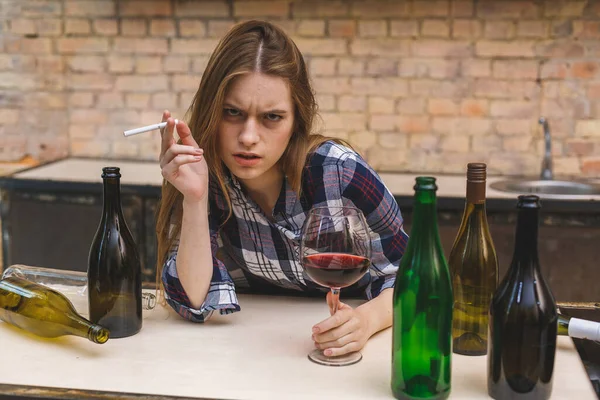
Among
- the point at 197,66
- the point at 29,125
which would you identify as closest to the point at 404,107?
the point at 197,66

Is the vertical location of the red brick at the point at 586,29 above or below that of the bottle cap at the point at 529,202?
above

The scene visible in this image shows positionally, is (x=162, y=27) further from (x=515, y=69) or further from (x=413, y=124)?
(x=515, y=69)

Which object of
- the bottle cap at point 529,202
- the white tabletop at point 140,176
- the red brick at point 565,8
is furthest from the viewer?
the red brick at point 565,8

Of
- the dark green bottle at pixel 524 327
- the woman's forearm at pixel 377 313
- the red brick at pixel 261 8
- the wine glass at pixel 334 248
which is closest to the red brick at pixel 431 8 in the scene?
the red brick at pixel 261 8

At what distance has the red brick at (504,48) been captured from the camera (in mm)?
2865

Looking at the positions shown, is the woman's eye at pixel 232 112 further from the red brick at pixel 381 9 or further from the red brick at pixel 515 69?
the red brick at pixel 515 69

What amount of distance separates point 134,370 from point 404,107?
2165 mm

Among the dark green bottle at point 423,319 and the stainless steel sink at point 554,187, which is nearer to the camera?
the dark green bottle at point 423,319

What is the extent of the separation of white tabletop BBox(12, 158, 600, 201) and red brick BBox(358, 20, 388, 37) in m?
0.61

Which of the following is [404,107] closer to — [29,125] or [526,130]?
[526,130]

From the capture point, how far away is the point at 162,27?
3082 millimetres

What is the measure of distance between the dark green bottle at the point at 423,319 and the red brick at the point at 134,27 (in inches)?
96.4

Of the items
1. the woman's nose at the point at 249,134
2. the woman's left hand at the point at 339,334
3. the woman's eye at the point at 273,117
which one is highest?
the woman's eye at the point at 273,117

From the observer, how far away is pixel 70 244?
8.75 feet
